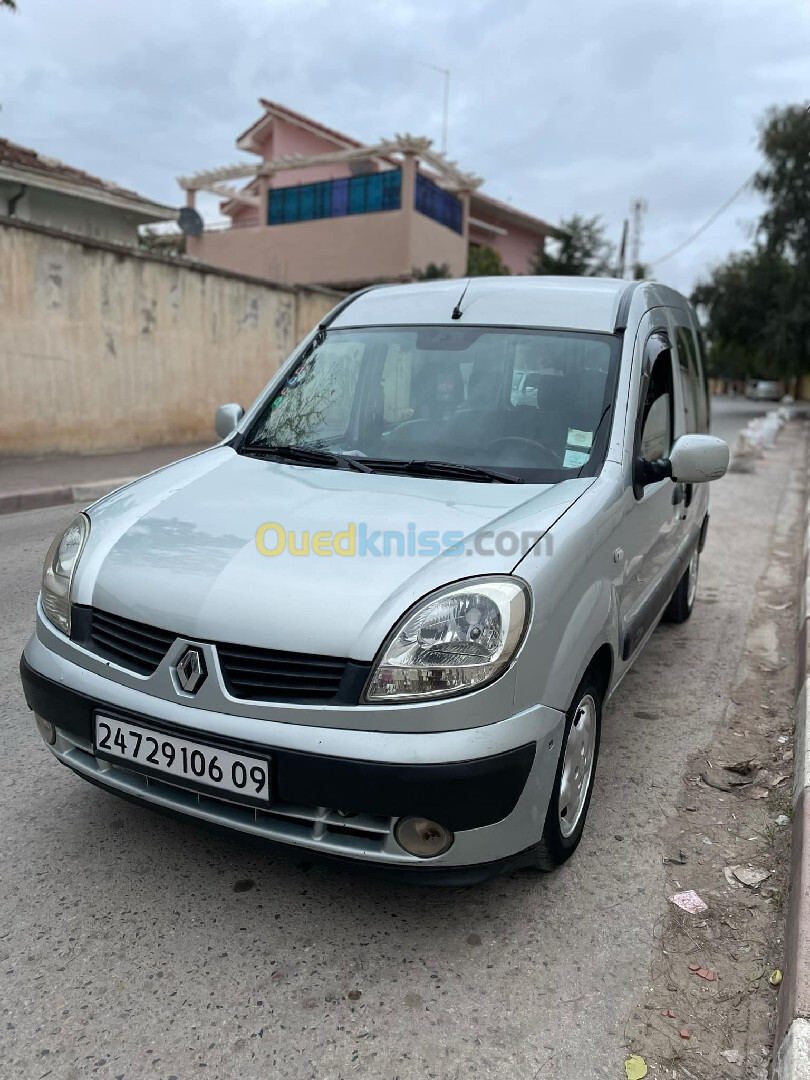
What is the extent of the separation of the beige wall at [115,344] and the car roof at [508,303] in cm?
838

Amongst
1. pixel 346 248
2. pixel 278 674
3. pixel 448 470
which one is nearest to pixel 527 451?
pixel 448 470

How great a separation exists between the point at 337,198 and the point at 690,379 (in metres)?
22.6

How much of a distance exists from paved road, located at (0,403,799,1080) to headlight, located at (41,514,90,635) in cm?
74

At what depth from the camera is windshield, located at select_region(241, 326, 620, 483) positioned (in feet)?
9.79

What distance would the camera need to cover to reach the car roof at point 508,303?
3396 millimetres

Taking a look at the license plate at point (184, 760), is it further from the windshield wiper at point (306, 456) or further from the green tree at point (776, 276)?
the green tree at point (776, 276)

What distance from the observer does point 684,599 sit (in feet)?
17.4

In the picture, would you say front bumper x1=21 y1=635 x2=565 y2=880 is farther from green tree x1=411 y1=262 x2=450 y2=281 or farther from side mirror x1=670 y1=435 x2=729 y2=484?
green tree x1=411 y1=262 x2=450 y2=281

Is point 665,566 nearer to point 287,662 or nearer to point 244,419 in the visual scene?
point 244,419

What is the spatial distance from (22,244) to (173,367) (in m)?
3.10

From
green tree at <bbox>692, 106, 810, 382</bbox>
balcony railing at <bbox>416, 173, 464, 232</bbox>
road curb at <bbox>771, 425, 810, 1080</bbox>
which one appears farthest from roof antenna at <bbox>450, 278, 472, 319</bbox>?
green tree at <bbox>692, 106, 810, 382</bbox>

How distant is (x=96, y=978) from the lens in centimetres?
212

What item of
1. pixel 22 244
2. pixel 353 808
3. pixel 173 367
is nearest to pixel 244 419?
pixel 353 808

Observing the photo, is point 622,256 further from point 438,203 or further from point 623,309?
point 623,309
